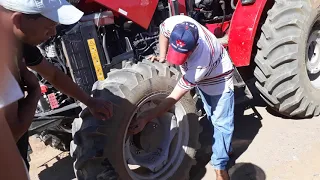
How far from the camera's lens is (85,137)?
3463mm

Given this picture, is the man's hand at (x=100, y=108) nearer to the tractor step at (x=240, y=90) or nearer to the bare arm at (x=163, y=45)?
the bare arm at (x=163, y=45)

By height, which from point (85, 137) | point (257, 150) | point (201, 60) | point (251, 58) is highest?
point (201, 60)

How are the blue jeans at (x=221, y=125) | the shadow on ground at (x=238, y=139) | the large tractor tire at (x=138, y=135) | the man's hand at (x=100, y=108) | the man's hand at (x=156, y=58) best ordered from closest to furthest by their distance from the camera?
the man's hand at (x=100, y=108)
the large tractor tire at (x=138, y=135)
the blue jeans at (x=221, y=125)
the man's hand at (x=156, y=58)
the shadow on ground at (x=238, y=139)

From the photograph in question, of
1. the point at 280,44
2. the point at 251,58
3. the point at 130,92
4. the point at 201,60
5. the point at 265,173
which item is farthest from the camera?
the point at 251,58

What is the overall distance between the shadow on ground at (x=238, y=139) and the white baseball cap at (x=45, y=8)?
249cm

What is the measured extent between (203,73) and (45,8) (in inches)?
59.8

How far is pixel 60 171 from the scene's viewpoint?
501cm

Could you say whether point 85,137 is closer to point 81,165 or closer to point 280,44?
point 81,165

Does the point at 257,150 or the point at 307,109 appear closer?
the point at 257,150

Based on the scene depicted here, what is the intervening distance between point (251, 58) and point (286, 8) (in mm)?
634

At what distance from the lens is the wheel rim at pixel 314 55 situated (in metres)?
5.17

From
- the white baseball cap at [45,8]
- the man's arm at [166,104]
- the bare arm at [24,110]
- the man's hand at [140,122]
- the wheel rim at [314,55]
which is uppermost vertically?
the white baseball cap at [45,8]

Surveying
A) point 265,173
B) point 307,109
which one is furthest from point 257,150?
point 307,109

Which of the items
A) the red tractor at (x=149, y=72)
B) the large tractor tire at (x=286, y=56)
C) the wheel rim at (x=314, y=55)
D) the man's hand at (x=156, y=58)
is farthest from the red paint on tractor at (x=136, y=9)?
the wheel rim at (x=314, y=55)
